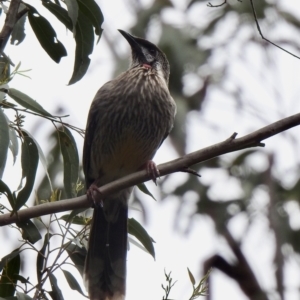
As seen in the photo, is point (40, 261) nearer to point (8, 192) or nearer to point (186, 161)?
point (8, 192)

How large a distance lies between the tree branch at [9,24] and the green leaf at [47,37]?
0.46 meters

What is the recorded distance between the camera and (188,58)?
5719 mm

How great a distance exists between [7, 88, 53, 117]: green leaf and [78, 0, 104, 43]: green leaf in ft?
1.27

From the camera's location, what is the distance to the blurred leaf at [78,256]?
285 cm

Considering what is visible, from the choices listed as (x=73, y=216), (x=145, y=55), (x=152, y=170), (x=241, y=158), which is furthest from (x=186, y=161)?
(x=241, y=158)

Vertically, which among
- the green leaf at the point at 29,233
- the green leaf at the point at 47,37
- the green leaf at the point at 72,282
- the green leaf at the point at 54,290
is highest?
the green leaf at the point at 47,37

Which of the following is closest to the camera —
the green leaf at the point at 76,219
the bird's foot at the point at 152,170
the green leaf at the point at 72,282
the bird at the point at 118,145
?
the bird's foot at the point at 152,170

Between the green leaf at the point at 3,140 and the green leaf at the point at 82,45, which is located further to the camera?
the green leaf at the point at 82,45

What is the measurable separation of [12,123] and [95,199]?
49cm

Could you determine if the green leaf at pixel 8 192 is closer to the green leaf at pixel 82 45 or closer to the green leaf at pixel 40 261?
the green leaf at pixel 40 261

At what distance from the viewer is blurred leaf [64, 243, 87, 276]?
2.85 metres

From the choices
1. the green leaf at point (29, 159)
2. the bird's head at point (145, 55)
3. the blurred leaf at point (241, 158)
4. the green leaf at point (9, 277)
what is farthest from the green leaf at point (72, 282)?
the blurred leaf at point (241, 158)

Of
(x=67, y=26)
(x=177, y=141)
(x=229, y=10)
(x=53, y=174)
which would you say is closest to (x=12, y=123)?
(x=67, y=26)

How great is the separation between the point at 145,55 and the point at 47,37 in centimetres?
148
